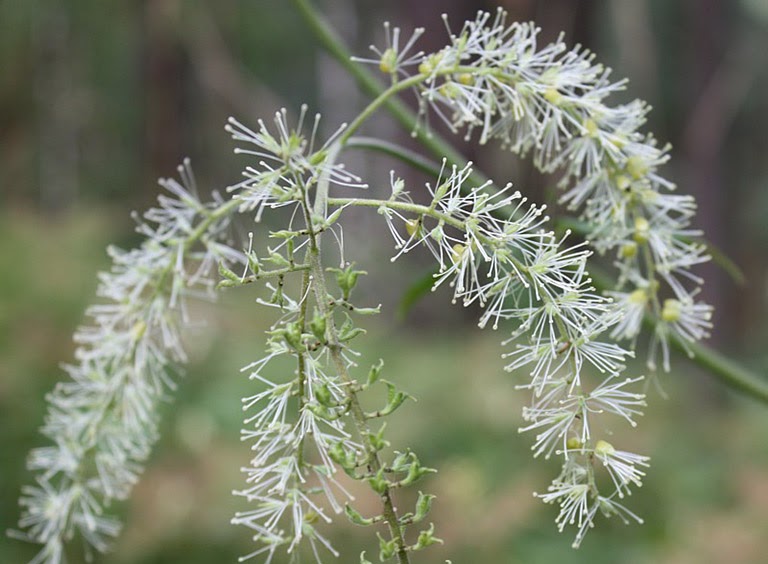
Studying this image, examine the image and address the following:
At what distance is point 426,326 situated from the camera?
4855mm

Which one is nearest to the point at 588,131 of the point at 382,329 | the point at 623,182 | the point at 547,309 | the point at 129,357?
the point at 623,182

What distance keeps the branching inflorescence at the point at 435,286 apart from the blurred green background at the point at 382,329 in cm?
12

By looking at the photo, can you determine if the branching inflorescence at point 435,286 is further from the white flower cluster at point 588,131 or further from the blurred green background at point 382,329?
the blurred green background at point 382,329

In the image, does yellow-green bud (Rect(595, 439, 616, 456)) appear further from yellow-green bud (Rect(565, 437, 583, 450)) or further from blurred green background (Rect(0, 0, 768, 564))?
blurred green background (Rect(0, 0, 768, 564))

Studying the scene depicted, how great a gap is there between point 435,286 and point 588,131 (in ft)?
0.98

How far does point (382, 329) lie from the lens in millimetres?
4965

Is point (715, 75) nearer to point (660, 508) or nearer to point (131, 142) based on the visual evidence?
point (660, 508)

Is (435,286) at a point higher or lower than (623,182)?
lower

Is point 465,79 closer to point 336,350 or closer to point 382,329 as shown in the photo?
point 336,350

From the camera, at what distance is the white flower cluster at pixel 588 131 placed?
28.3 inches

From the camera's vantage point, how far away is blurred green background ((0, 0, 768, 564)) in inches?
117

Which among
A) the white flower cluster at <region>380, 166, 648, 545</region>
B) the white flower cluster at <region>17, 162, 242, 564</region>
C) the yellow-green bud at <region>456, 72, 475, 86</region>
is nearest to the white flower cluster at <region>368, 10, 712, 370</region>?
the yellow-green bud at <region>456, 72, 475, 86</region>

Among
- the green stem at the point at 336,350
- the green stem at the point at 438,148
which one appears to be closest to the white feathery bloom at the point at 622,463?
the green stem at the point at 336,350

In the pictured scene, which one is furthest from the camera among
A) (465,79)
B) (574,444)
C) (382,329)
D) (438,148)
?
(382,329)
